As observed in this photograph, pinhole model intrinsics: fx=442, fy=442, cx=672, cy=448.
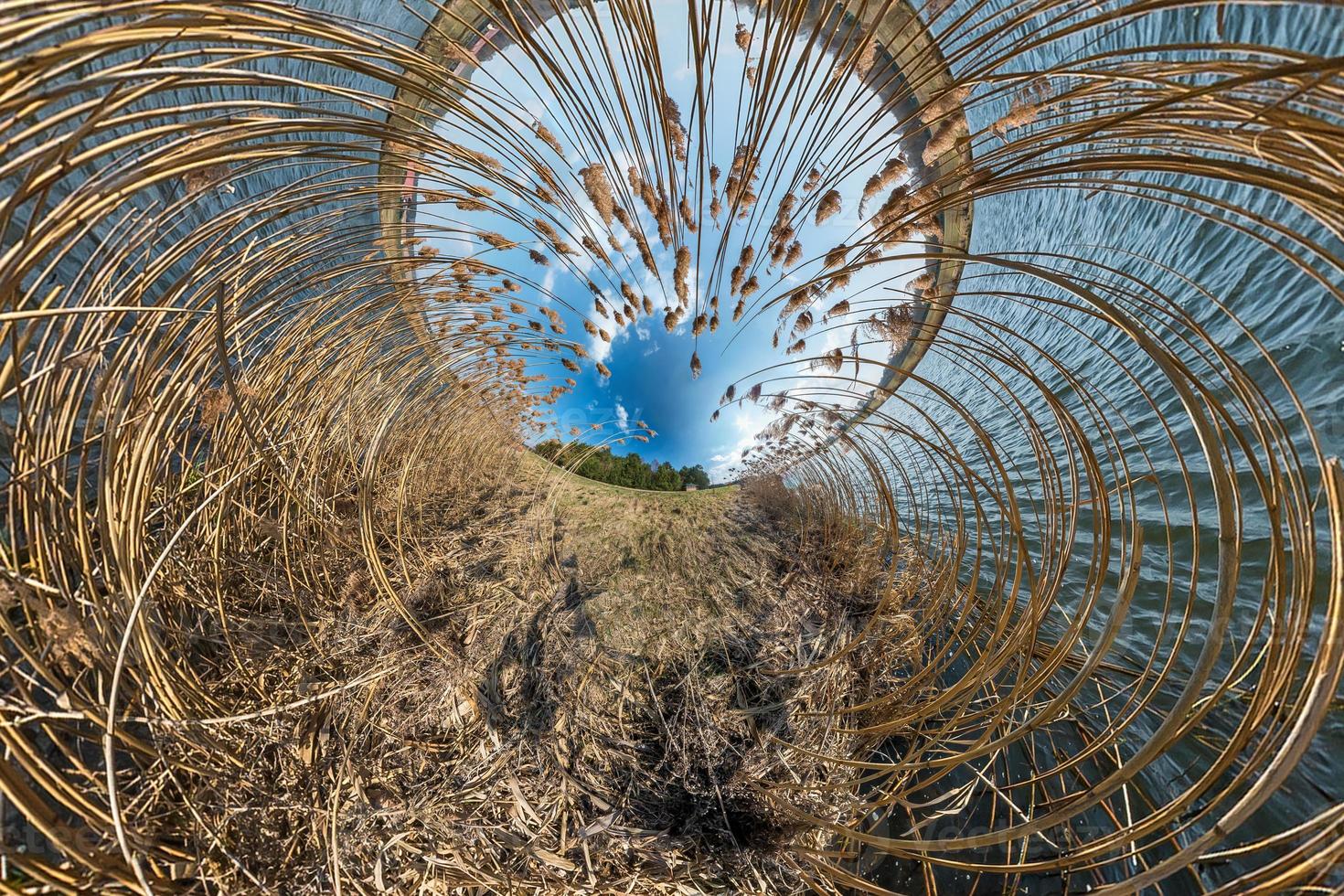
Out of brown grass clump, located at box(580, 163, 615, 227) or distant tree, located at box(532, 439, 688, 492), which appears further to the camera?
distant tree, located at box(532, 439, 688, 492)

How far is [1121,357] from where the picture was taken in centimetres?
148

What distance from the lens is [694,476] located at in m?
5.03

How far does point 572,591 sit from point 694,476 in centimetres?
296

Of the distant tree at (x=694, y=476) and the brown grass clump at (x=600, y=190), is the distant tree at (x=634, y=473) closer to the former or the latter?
the distant tree at (x=694, y=476)

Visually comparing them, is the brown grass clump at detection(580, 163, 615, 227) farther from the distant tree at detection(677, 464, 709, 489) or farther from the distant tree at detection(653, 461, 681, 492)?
the distant tree at detection(653, 461, 681, 492)

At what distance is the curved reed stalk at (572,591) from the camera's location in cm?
63

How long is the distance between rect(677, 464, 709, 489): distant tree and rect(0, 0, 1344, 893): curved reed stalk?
111 inches

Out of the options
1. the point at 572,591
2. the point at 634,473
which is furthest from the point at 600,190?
the point at 634,473

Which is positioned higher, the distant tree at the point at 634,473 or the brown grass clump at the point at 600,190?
the brown grass clump at the point at 600,190

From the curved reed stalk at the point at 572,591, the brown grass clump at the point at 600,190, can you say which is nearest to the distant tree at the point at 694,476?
the curved reed stalk at the point at 572,591

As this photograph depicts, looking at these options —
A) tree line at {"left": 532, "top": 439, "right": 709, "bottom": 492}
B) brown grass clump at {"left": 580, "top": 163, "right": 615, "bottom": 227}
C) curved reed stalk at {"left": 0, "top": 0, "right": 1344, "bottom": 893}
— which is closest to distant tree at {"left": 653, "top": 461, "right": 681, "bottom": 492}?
tree line at {"left": 532, "top": 439, "right": 709, "bottom": 492}

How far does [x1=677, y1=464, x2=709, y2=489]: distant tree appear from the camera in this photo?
16.1 ft

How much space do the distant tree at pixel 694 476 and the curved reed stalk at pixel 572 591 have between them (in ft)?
9.28

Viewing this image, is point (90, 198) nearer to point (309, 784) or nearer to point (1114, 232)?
point (309, 784)
